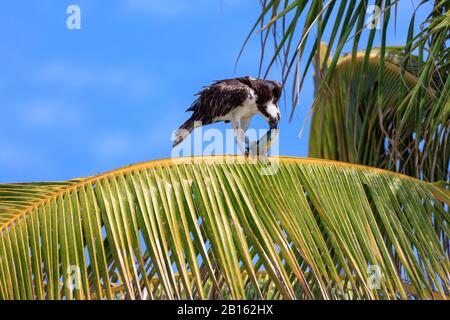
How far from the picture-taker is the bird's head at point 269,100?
7.26m

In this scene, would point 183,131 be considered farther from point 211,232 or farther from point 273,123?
point 211,232

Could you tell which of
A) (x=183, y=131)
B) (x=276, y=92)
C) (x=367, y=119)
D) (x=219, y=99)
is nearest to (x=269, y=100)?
(x=276, y=92)

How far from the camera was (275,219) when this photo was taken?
4.92 meters

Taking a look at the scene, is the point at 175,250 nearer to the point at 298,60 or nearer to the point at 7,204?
the point at 7,204

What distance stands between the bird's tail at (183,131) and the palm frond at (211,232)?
128 cm

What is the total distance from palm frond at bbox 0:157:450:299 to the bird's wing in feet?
5.84

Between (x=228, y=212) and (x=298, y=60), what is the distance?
133 cm

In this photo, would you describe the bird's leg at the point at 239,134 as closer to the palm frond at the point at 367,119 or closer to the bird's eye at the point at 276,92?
the bird's eye at the point at 276,92

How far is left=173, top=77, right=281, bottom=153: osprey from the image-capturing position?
7.13 m

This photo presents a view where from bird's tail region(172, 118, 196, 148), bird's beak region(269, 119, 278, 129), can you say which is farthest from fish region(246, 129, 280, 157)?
bird's beak region(269, 119, 278, 129)

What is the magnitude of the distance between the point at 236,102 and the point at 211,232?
8.64ft

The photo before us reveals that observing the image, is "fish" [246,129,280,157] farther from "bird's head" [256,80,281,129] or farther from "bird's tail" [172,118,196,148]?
"bird's head" [256,80,281,129]
